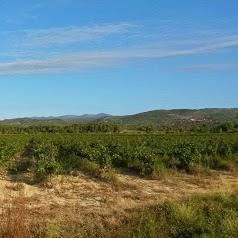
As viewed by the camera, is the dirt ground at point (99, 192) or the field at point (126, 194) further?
the dirt ground at point (99, 192)

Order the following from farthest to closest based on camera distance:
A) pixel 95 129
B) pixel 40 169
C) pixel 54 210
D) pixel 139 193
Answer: pixel 95 129
pixel 40 169
pixel 139 193
pixel 54 210

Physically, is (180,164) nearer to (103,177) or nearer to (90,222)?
(103,177)

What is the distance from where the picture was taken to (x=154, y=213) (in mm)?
12156

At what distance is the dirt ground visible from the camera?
1314 cm

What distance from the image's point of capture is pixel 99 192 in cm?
1702

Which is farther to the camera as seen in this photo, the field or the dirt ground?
the dirt ground

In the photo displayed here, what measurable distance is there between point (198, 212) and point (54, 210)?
13.2ft

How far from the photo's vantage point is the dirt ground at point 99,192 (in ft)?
43.1

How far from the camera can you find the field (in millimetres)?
10547

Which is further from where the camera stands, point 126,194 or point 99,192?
point 99,192

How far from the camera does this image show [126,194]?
54.4 ft

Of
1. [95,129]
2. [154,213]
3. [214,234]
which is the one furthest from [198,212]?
[95,129]

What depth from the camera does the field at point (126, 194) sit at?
10547 millimetres

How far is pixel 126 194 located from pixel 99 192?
3.45ft
